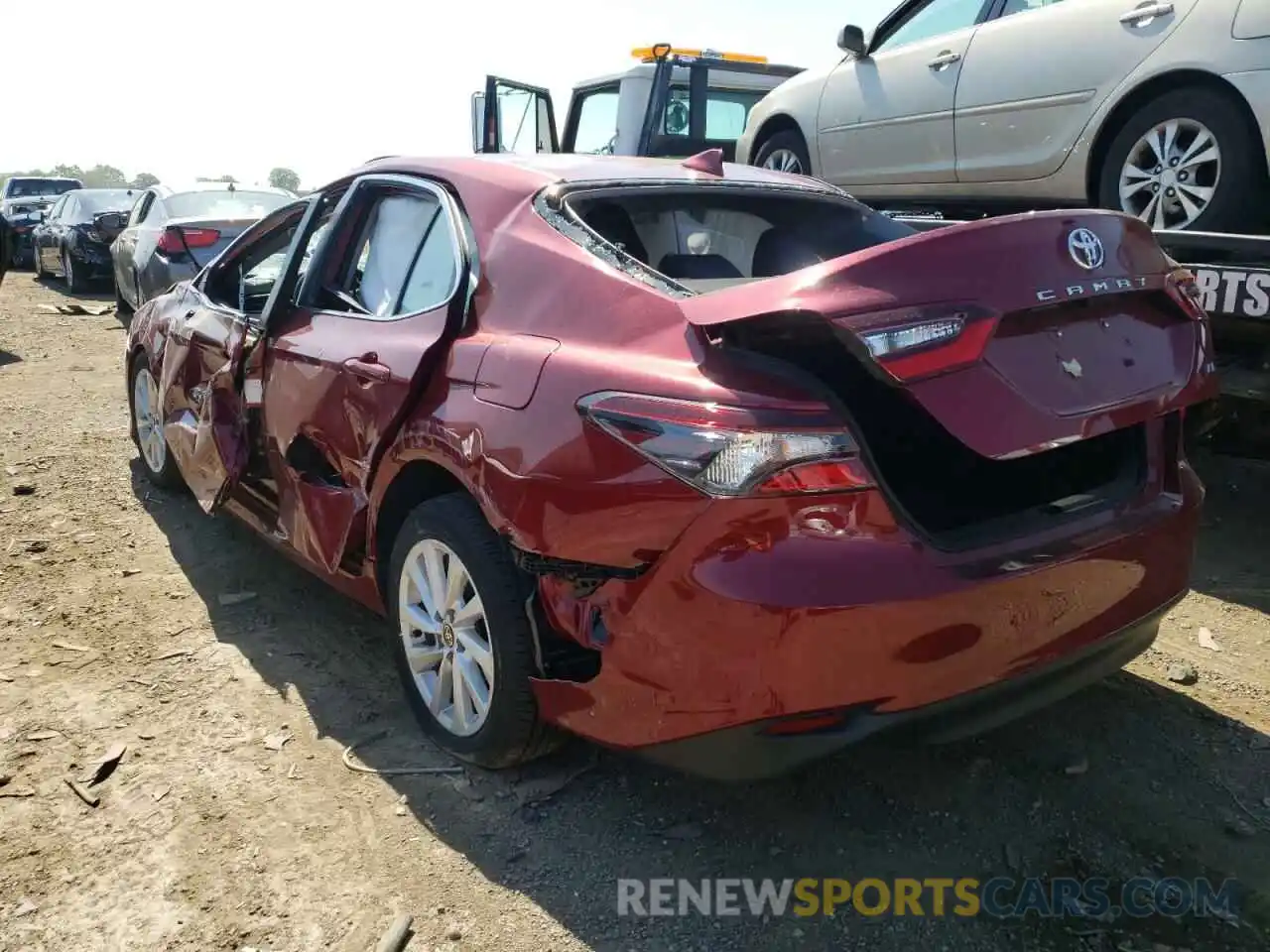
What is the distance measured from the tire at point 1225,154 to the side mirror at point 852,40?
199 cm

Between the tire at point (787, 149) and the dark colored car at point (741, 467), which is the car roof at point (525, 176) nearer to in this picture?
the dark colored car at point (741, 467)

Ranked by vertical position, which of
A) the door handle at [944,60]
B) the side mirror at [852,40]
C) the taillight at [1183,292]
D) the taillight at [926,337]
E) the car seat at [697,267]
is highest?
the side mirror at [852,40]

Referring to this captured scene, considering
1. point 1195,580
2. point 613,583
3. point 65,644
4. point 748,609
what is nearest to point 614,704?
point 613,583

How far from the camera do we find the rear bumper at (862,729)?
6.98 feet

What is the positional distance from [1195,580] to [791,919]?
255 cm

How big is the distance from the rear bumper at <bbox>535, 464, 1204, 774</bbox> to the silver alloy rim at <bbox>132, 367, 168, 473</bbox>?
3.56 metres

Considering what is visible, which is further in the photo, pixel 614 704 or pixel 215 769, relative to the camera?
pixel 215 769

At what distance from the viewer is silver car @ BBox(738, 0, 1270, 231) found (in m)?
4.07

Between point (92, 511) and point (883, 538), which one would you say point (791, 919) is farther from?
point (92, 511)

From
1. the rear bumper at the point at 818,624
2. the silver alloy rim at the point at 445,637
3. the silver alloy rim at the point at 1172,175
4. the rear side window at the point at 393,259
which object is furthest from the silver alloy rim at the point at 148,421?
the silver alloy rim at the point at 1172,175

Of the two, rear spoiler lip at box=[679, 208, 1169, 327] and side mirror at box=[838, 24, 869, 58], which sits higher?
side mirror at box=[838, 24, 869, 58]

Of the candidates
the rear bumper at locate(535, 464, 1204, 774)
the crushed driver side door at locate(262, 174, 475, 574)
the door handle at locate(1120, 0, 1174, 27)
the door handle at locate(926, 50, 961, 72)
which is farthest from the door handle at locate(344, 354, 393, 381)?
the door handle at locate(926, 50, 961, 72)

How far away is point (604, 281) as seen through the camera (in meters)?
2.46

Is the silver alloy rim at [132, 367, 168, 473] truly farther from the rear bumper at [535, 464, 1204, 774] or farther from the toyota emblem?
the toyota emblem
